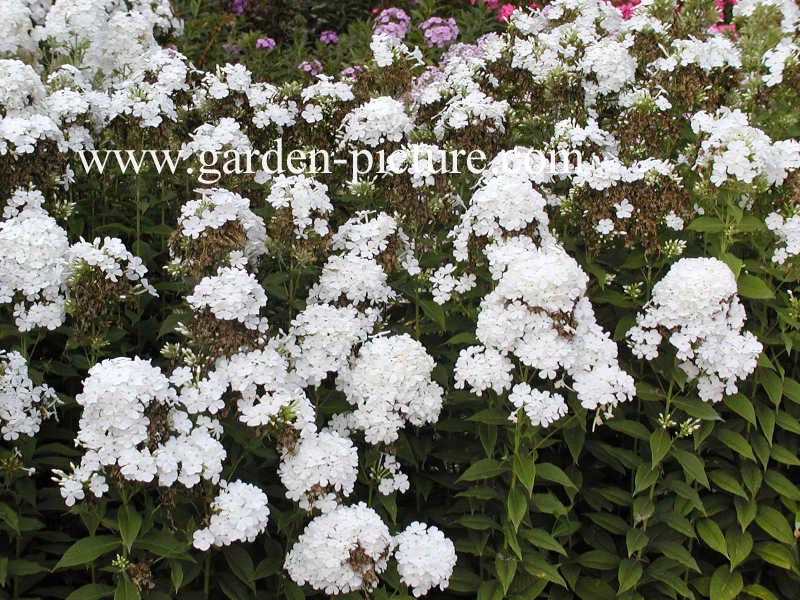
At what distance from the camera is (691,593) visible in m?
3.94

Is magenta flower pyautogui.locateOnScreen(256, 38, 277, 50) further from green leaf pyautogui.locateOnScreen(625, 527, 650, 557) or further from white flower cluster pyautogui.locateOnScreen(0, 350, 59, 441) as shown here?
green leaf pyautogui.locateOnScreen(625, 527, 650, 557)

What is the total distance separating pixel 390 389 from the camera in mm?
3600

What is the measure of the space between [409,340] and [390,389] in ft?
0.68

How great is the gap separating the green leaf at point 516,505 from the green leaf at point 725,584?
93 cm

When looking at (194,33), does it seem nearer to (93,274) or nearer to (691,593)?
(93,274)

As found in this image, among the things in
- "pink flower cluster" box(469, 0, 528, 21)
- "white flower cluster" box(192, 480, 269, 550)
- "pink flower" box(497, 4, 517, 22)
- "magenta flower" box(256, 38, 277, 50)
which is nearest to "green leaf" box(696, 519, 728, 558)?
"white flower cluster" box(192, 480, 269, 550)

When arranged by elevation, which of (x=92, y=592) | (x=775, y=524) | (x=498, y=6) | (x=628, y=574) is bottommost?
(x=628, y=574)

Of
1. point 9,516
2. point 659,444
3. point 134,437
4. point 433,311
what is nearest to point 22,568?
point 9,516

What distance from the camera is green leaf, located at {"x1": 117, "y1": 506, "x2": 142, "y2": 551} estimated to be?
10.7 feet

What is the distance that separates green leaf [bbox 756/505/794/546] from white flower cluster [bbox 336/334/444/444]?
1455 millimetres

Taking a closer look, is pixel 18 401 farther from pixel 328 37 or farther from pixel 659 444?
pixel 328 37

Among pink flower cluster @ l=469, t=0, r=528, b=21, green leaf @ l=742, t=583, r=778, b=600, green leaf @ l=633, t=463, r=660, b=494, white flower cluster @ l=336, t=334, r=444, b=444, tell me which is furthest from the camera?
pink flower cluster @ l=469, t=0, r=528, b=21

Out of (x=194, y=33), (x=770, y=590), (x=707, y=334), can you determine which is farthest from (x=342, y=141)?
(x=194, y=33)

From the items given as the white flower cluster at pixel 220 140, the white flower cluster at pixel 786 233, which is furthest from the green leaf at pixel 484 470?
the white flower cluster at pixel 220 140
